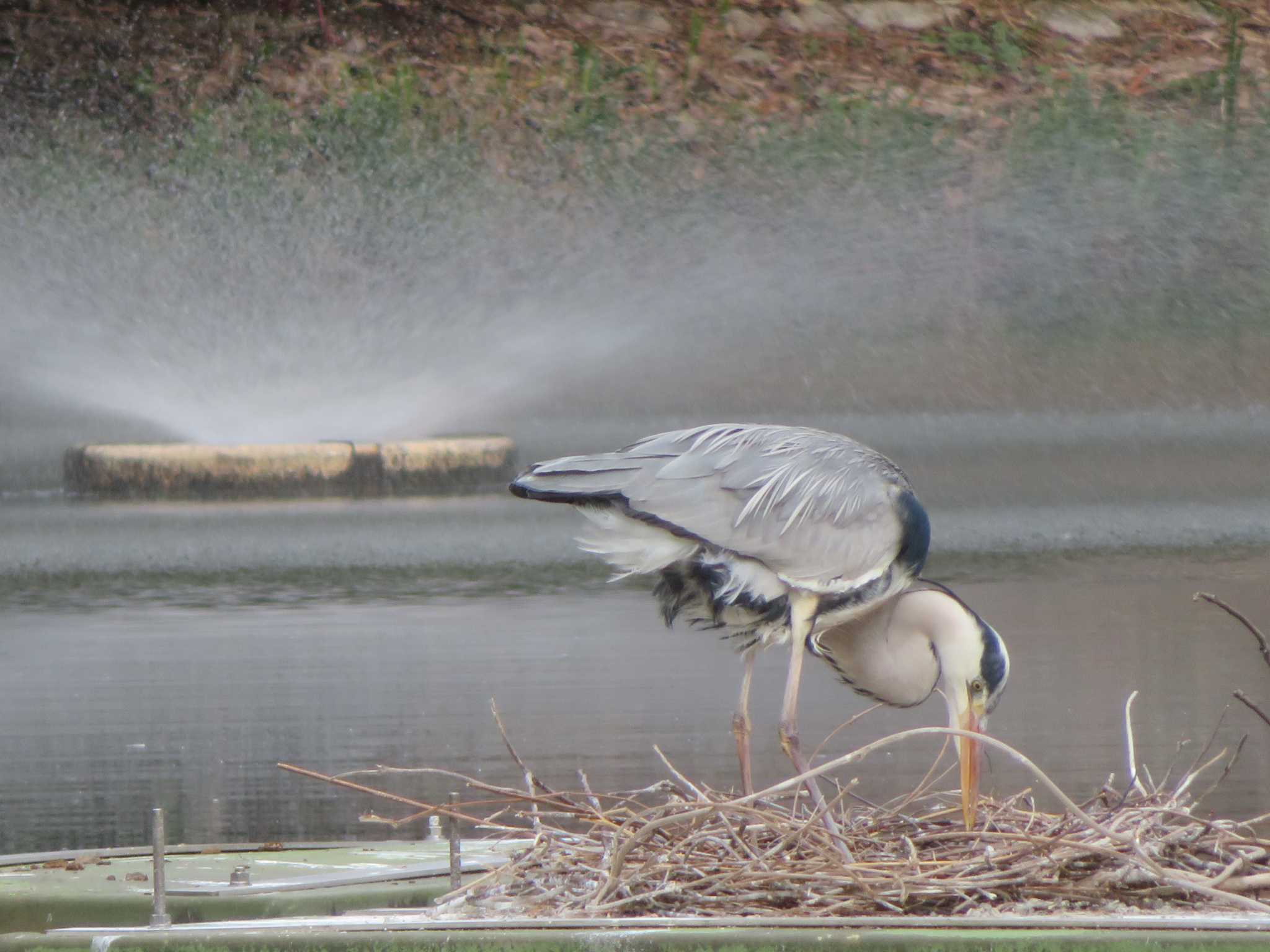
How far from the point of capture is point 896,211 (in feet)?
53.2

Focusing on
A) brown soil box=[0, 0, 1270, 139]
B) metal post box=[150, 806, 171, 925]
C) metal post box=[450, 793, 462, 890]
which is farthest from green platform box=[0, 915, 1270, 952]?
brown soil box=[0, 0, 1270, 139]

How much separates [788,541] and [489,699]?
3.80m

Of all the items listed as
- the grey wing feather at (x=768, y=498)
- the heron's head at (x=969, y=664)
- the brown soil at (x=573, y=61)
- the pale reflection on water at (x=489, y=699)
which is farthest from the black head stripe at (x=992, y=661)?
the brown soil at (x=573, y=61)

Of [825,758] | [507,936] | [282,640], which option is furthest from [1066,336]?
[507,936]

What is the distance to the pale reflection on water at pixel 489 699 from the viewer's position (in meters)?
5.60

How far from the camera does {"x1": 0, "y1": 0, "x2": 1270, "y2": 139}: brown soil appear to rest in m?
16.0

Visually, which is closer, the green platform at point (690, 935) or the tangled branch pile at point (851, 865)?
the green platform at point (690, 935)

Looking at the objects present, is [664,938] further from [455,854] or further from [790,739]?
[790,739]

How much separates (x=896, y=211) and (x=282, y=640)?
897cm

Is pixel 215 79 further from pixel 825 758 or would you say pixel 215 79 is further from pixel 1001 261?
pixel 825 758

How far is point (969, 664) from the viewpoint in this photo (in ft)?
10.9

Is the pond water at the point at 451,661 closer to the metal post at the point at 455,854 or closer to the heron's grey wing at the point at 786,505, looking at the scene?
the heron's grey wing at the point at 786,505

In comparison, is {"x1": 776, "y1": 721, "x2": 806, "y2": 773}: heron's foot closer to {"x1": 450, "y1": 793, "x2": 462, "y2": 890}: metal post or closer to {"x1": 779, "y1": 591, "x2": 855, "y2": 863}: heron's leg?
{"x1": 779, "y1": 591, "x2": 855, "y2": 863}: heron's leg

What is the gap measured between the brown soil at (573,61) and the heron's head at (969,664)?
12.9 metres
